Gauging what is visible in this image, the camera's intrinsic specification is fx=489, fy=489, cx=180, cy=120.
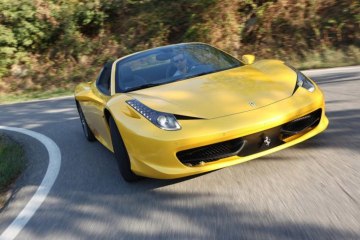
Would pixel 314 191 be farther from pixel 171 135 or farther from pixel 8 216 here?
pixel 8 216

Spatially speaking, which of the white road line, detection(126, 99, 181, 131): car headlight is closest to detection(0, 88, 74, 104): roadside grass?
the white road line

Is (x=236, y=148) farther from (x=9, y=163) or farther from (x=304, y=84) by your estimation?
(x=9, y=163)

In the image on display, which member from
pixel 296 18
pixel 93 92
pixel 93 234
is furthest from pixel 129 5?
pixel 93 234

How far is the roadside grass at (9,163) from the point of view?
17.7 ft

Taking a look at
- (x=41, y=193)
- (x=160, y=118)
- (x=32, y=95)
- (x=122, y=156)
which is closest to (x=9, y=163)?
(x=41, y=193)

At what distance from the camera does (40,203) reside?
4.56 meters

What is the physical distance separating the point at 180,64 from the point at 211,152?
1648 mm

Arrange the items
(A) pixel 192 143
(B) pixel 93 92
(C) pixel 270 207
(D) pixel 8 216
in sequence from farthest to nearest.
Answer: (B) pixel 93 92 → (D) pixel 8 216 → (A) pixel 192 143 → (C) pixel 270 207

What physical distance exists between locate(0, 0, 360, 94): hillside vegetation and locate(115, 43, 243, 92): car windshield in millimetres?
6549

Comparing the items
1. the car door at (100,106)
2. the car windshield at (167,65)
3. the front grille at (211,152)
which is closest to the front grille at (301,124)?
the front grille at (211,152)

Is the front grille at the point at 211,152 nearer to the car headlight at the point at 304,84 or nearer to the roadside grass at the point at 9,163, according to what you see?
the car headlight at the point at 304,84

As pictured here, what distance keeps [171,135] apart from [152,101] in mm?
575

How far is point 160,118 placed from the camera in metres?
4.19

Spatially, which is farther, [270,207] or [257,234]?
[270,207]
